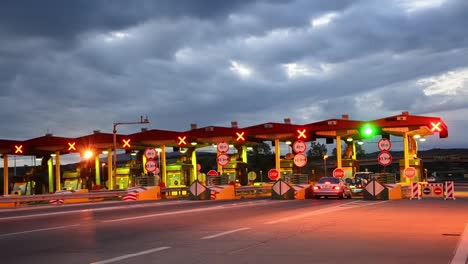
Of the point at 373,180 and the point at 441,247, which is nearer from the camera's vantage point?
the point at 441,247

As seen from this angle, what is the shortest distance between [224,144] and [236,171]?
8.90m

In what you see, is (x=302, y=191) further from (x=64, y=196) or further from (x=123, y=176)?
(x=123, y=176)

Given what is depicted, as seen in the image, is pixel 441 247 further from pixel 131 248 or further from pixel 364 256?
pixel 131 248

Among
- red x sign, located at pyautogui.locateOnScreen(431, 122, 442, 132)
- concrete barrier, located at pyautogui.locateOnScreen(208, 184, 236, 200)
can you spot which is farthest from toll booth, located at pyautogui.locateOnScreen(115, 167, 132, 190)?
red x sign, located at pyautogui.locateOnScreen(431, 122, 442, 132)

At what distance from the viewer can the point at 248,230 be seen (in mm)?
16047

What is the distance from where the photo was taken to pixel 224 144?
42.9 meters

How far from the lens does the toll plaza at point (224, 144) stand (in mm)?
42719

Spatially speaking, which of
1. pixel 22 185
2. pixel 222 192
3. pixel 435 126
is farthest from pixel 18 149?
pixel 435 126

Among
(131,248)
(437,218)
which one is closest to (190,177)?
(437,218)

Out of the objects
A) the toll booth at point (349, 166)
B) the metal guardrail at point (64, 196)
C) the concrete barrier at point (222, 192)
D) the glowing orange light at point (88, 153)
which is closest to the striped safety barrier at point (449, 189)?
the concrete barrier at point (222, 192)

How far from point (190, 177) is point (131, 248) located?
4058 centimetres

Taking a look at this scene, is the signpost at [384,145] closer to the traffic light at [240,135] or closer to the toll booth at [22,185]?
the traffic light at [240,135]

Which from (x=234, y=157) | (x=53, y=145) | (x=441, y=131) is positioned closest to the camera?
(x=441, y=131)

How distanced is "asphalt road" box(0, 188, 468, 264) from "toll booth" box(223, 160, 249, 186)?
3040 cm
